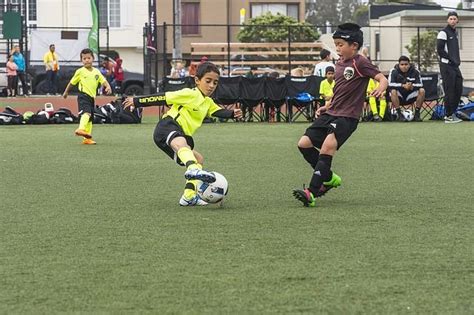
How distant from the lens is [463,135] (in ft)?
66.8

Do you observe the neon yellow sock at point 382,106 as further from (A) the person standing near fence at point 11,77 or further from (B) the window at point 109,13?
(B) the window at point 109,13

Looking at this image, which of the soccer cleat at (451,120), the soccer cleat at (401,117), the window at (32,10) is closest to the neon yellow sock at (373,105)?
the soccer cleat at (401,117)

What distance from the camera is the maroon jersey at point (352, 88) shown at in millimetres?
10047

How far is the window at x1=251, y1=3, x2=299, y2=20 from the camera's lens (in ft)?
218

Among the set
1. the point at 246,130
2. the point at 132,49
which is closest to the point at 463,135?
the point at 246,130

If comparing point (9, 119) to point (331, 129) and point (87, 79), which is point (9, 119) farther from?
point (331, 129)

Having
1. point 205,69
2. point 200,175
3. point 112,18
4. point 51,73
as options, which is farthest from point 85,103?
point 112,18

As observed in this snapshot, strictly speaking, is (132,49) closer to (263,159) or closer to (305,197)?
(263,159)

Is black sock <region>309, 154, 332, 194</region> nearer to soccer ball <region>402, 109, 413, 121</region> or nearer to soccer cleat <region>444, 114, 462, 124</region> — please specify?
soccer cleat <region>444, 114, 462, 124</region>

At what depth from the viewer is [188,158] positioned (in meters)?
9.62

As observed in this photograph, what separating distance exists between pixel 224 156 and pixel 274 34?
3681 cm

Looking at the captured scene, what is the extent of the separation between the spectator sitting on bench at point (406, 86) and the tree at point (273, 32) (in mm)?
16179

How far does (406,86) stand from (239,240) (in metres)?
19.0

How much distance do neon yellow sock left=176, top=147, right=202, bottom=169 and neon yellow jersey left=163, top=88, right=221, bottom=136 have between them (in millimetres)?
487
